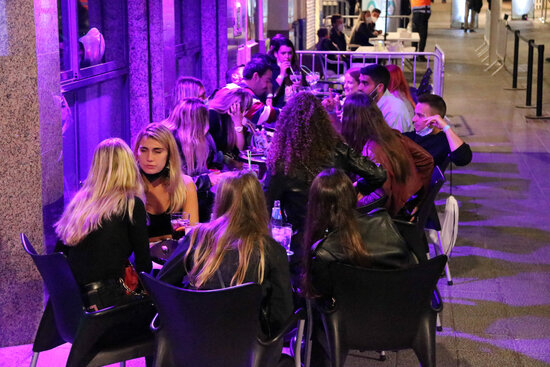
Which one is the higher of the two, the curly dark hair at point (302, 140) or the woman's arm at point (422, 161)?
the curly dark hair at point (302, 140)

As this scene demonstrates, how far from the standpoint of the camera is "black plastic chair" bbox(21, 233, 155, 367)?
3.43m

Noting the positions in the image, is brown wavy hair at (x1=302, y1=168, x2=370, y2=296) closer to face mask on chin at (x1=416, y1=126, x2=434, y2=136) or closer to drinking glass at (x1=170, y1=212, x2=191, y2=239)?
Answer: drinking glass at (x1=170, y1=212, x2=191, y2=239)

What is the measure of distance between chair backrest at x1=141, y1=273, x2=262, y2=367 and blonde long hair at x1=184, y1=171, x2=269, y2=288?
0.15m

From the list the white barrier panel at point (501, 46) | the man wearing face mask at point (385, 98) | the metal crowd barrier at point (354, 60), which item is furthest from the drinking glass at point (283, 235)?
the white barrier panel at point (501, 46)

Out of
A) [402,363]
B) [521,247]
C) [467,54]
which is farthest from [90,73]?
[467,54]

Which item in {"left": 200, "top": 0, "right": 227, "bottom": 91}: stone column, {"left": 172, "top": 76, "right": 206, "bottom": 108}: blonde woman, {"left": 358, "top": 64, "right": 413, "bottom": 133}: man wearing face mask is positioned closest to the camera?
{"left": 172, "top": 76, "right": 206, "bottom": 108}: blonde woman

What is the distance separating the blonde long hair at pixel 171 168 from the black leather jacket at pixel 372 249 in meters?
1.19

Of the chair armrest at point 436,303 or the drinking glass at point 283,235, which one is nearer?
the chair armrest at point 436,303

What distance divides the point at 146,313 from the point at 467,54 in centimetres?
2193

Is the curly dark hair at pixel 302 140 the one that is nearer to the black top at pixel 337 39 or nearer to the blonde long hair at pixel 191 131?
the blonde long hair at pixel 191 131

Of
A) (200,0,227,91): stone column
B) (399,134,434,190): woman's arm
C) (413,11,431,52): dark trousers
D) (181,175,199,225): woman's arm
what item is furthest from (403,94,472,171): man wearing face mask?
(413,11,431,52): dark trousers

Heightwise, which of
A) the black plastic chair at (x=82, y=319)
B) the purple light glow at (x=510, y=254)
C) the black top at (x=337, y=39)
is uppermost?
the black top at (x=337, y=39)

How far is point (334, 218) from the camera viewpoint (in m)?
3.65

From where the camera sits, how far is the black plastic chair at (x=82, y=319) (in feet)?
11.2
